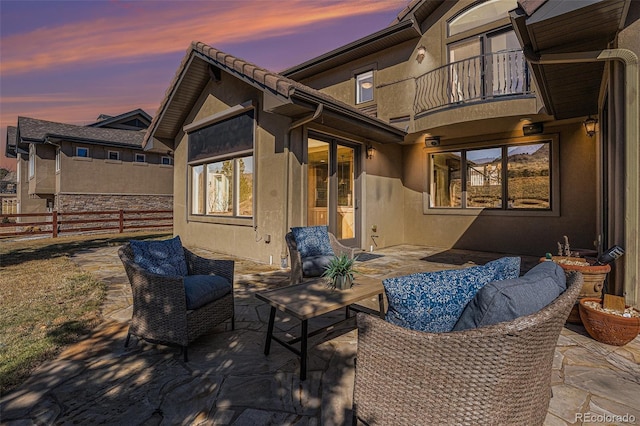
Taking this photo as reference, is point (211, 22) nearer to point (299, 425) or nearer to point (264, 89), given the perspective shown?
point (264, 89)

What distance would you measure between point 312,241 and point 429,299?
10.1 ft

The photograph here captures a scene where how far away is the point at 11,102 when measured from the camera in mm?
15695

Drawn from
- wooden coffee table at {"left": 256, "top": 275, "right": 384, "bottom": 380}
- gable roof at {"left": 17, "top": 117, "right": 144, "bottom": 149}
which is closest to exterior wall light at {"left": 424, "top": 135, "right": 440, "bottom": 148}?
wooden coffee table at {"left": 256, "top": 275, "right": 384, "bottom": 380}

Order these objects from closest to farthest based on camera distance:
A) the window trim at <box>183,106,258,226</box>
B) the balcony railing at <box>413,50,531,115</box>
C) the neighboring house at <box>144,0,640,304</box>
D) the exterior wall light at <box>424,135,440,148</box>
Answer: the neighboring house at <box>144,0,640,304</box>
the window trim at <box>183,106,258,226</box>
the balcony railing at <box>413,50,531,115</box>
the exterior wall light at <box>424,135,440,148</box>

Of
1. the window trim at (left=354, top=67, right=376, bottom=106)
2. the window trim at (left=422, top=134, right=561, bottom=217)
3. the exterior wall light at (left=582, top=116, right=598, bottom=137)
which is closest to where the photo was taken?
the exterior wall light at (left=582, top=116, right=598, bottom=137)

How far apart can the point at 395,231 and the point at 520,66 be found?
5.12 m

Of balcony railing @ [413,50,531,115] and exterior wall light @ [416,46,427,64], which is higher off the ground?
exterior wall light @ [416,46,427,64]

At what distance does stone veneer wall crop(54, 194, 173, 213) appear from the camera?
50.8 feet

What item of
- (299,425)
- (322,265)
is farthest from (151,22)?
(299,425)

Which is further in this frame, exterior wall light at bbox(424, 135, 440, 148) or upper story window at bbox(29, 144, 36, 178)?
upper story window at bbox(29, 144, 36, 178)

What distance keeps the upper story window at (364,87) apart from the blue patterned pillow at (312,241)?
21.6ft

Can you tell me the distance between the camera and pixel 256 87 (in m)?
5.85

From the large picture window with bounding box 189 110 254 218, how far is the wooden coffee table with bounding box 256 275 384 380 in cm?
455

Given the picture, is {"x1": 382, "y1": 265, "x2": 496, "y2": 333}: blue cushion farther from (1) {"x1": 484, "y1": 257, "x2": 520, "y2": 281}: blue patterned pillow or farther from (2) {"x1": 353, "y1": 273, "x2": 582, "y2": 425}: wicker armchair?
(2) {"x1": 353, "y1": 273, "x2": 582, "y2": 425}: wicker armchair
